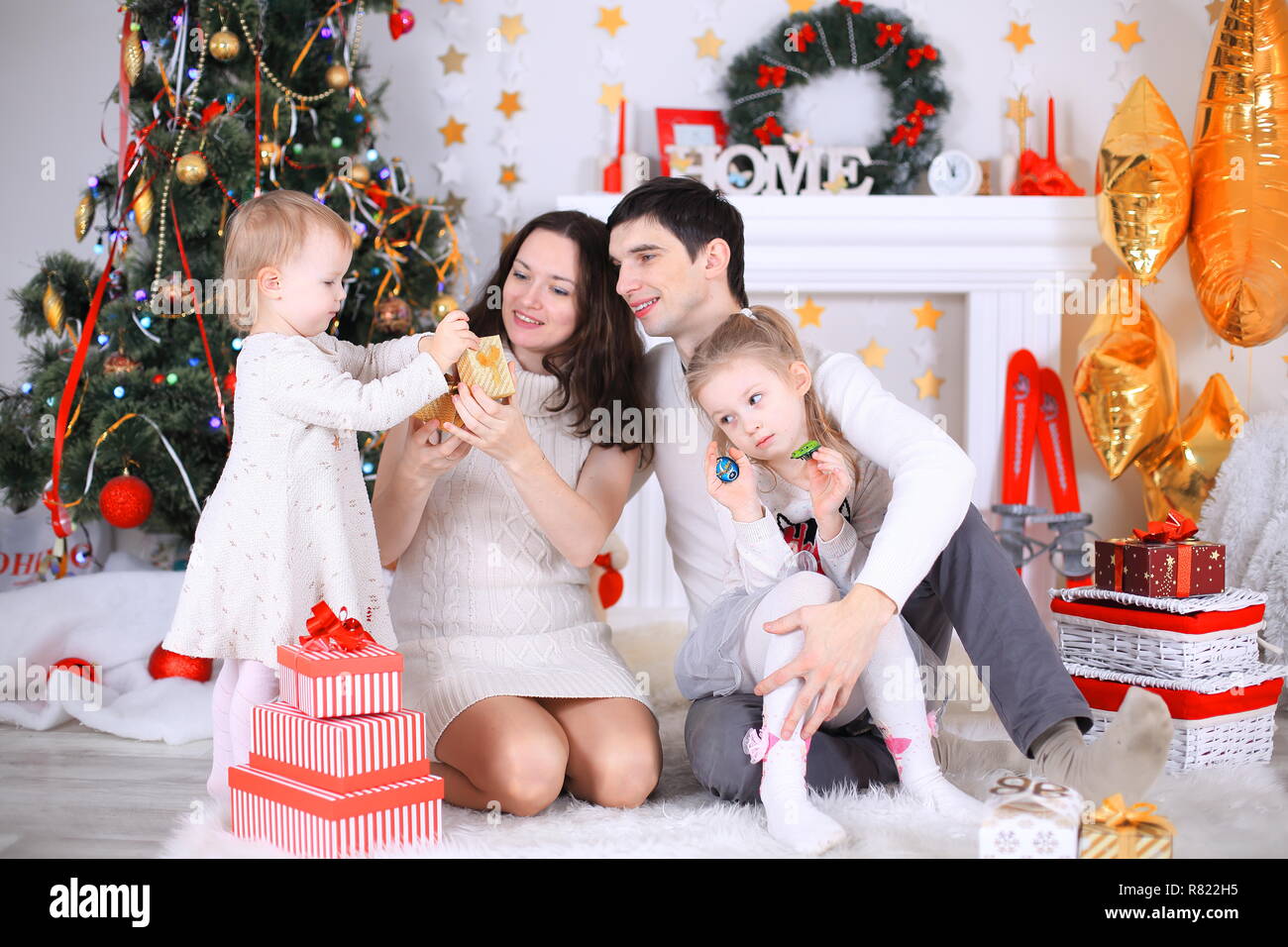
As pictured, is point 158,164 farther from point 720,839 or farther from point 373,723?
point 720,839

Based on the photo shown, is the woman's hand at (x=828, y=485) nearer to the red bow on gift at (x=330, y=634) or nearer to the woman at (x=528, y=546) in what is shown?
the woman at (x=528, y=546)

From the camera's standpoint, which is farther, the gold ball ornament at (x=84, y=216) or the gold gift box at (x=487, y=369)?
the gold ball ornament at (x=84, y=216)

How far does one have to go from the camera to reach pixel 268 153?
262 centimetres

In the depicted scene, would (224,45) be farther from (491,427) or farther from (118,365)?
(491,427)

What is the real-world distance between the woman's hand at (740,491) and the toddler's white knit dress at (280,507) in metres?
0.38

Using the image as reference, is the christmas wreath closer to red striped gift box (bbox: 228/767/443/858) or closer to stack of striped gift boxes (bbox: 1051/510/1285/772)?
stack of striped gift boxes (bbox: 1051/510/1285/772)

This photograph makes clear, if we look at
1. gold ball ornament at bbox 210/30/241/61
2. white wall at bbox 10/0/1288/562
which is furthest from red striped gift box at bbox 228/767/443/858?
white wall at bbox 10/0/1288/562

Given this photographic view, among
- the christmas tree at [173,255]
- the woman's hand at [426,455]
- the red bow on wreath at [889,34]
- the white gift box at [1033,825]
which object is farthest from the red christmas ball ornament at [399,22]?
the white gift box at [1033,825]

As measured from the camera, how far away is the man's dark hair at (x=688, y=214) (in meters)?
1.86

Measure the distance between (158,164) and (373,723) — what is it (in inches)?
68.3

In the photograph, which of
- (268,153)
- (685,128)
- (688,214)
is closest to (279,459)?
(688,214)

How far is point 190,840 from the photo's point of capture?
148cm
